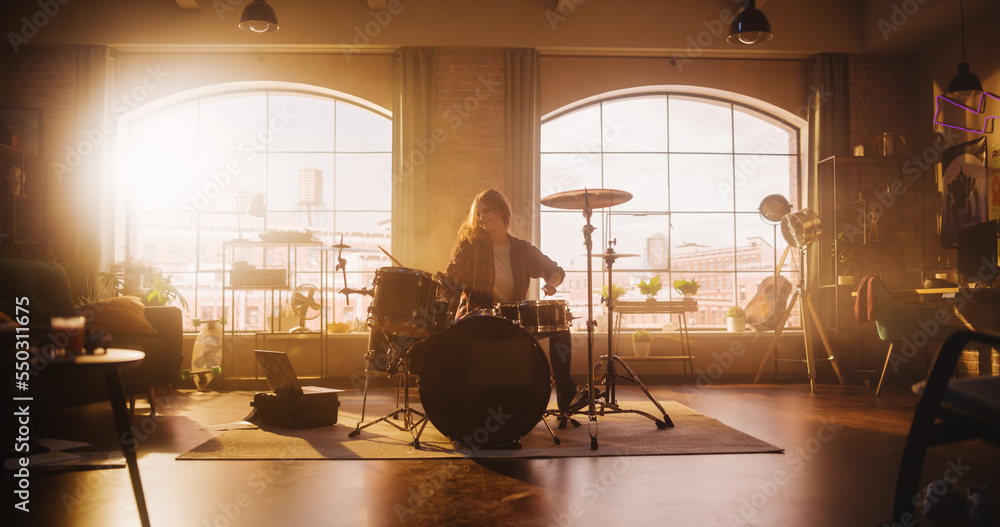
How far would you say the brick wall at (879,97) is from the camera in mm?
6965

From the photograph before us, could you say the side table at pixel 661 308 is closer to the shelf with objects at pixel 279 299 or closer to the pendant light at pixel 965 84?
the pendant light at pixel 965 84

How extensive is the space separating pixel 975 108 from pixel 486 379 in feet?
17.8

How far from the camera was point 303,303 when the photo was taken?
21.7 ft

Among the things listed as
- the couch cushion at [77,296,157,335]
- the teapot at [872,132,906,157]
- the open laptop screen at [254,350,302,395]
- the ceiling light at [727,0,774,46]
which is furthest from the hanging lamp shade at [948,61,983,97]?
the couch cushion at [77,296,157,335]

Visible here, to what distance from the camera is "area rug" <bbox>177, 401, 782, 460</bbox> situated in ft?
10.7

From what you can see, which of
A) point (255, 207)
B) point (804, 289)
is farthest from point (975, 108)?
point (255, 207)

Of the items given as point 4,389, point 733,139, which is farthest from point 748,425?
point 733,139

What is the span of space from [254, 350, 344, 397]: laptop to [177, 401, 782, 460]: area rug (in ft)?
0.79

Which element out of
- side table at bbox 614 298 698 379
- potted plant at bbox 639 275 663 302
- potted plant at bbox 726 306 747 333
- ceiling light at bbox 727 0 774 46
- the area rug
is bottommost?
the area rug

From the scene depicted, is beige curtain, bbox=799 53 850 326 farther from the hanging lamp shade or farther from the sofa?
the sofa

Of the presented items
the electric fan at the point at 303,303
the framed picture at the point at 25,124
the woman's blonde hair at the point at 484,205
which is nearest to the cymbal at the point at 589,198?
the woman's blonde hair at the point at 484,205

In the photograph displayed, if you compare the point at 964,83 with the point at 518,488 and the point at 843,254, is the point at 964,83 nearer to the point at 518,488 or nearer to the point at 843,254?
the point at 843,254

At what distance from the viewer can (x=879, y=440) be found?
140 inches

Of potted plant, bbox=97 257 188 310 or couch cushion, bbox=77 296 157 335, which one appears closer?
couch cushion, bbox=77 296 157 335
